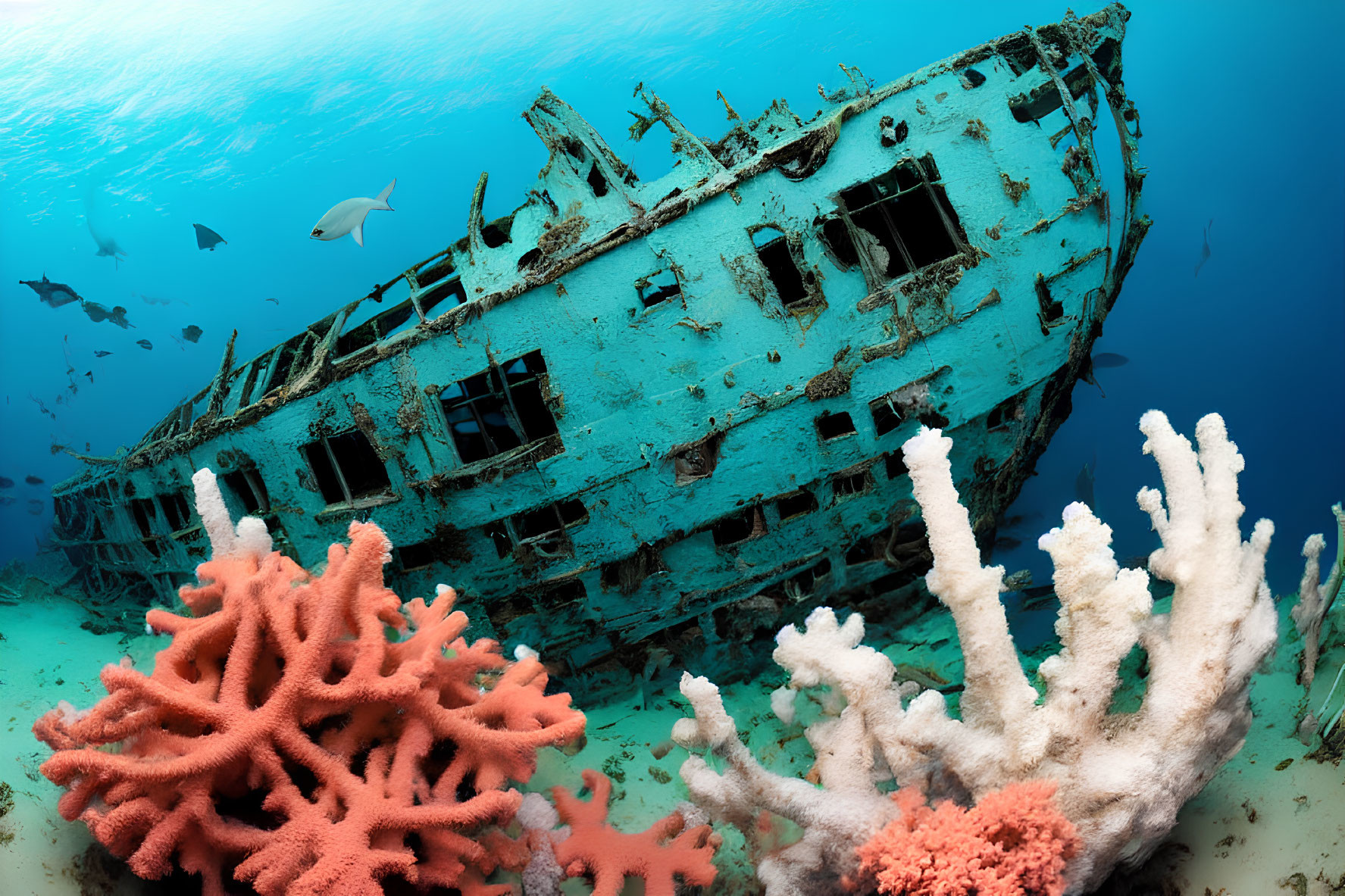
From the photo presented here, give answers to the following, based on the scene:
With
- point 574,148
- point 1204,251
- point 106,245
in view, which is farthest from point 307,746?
point 1204,251

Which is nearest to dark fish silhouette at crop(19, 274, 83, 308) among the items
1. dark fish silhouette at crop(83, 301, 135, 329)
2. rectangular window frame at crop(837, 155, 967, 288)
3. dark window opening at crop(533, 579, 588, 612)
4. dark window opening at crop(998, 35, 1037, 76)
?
dark fish silhouette at crop(83, 301, 135, 329)

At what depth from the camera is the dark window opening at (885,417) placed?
512 centimetres

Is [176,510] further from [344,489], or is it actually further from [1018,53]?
[1018,53]

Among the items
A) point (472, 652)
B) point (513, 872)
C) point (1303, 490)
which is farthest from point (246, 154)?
point (1303, 490)

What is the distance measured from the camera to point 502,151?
11.8 metres

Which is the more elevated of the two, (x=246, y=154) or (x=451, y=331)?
(x=246, y=154)

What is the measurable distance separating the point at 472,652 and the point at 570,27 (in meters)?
11.1

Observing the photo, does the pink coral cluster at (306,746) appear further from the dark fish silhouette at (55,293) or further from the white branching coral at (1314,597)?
the dark fish silhouette at (55,293)

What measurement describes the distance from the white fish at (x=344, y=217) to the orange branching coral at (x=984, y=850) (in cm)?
604

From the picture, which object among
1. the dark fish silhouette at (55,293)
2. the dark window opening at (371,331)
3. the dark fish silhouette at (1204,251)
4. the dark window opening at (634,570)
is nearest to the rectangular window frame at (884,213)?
the dark window opening at (634,570)

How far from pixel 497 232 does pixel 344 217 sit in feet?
5.64

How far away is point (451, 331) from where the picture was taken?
16.8 ft

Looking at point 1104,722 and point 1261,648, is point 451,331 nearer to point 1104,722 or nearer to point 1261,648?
point 1104,722

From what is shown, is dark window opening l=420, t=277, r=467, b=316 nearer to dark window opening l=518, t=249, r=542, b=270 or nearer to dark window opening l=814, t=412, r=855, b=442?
dark window opening l=518, t=249, r=542, b=270
